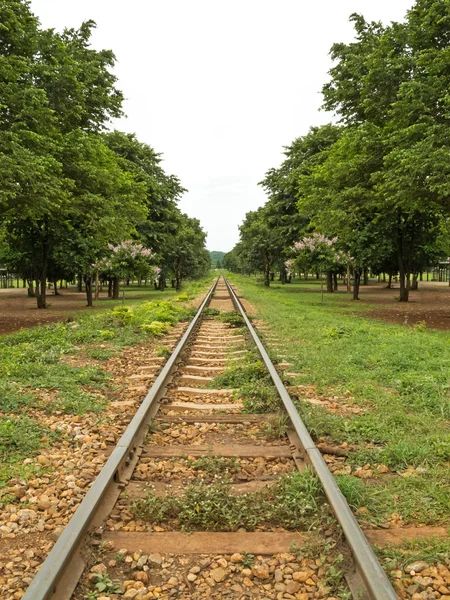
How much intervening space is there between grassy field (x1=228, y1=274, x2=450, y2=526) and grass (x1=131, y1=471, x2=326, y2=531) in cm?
35

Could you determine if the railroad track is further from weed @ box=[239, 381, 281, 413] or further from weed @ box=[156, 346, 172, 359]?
weed @ box=[156, 346, 172, 359]

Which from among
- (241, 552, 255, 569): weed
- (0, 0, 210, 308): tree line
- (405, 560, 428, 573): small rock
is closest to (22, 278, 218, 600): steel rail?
(241, 552, 255, 569): weed

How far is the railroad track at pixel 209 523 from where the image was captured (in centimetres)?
250

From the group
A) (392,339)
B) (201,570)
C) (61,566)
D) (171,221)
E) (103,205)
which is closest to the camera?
(61,566)

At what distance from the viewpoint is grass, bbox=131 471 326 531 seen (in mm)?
3117

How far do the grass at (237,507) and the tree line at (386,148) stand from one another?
429 inches

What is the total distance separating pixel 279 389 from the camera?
19.2 feet

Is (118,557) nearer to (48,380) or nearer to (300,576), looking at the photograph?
(300,576)

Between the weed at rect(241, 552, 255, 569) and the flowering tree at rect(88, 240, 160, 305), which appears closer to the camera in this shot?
the weed at rect(241, 552, 255, 569)

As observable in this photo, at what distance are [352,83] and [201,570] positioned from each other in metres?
21.2

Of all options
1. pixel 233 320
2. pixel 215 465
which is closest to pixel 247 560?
pixel 215 465

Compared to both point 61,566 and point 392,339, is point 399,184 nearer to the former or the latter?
point 392,339

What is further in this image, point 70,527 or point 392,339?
point 392,339

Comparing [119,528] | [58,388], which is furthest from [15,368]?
[119,528]
